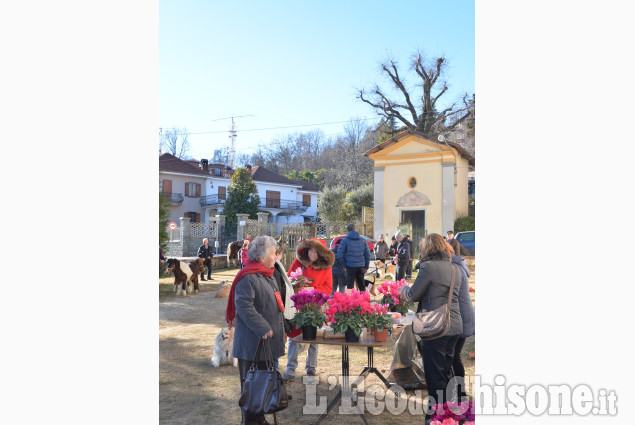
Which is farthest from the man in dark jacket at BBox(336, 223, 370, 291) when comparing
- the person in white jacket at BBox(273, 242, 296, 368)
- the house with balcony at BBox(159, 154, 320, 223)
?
the house with balcony at BBox(159, 154, 320, 223)

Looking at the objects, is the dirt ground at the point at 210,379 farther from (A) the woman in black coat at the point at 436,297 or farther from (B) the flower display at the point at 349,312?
(B) the flower display at the point at 349,312

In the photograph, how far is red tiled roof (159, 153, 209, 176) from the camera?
124 ft

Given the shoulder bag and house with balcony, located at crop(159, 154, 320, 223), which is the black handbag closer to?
the shoulder bag

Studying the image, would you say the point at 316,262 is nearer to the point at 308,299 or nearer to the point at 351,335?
the point at 308,299

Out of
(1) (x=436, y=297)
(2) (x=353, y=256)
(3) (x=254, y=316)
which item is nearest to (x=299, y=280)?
(3) (x=254, y=316)

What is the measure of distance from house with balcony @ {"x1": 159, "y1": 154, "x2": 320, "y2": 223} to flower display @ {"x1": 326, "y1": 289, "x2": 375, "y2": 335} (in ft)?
106

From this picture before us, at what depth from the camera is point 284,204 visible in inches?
1676

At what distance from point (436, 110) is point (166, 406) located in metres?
25.0

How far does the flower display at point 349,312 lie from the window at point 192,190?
36188 millimetres

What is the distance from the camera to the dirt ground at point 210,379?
425cm

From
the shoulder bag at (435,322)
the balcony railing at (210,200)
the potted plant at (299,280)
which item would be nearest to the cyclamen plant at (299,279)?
the potted plant at (299,280)
